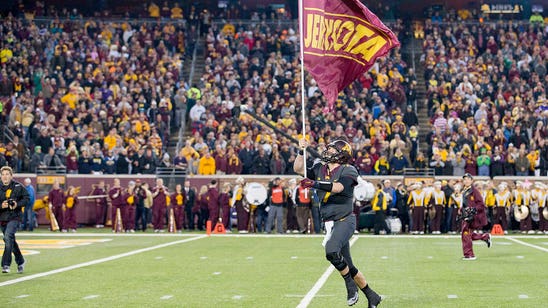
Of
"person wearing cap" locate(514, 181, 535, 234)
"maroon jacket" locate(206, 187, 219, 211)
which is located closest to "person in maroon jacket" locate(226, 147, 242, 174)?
"maroon jacket" locate(206, 187, 219, 211)

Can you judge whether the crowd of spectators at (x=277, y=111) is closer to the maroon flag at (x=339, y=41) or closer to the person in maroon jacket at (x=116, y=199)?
the person in maroon jacket at (x=116, y=199)

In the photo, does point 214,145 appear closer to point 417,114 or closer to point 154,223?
point 154,223

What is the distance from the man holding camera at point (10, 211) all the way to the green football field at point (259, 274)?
0.27 meters

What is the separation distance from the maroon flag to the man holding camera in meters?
4.86

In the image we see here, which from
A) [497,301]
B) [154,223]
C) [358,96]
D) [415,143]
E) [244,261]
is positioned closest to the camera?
[497,301]

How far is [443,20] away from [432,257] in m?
27.4

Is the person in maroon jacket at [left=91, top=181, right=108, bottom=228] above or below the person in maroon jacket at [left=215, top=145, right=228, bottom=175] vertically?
below

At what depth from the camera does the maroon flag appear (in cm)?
1523

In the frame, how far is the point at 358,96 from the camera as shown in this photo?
36906 mm

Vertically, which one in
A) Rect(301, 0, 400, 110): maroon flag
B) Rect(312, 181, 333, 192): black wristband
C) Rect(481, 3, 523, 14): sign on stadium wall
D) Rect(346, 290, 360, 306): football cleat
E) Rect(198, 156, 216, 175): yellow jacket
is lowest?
Rect(346, 290, 360, 306): football cleat

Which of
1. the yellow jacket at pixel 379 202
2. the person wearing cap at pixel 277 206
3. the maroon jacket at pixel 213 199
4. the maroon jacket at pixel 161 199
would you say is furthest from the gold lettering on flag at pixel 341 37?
the maroon jacket at pixel 161 199

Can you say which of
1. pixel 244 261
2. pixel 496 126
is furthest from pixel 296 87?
pixel 244 261

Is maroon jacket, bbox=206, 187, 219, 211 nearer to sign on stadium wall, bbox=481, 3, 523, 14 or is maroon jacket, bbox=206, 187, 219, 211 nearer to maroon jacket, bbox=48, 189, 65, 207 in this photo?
maroon jacket, bbox=48, 189, 65, 207

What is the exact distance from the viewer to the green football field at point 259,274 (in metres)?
12.2
